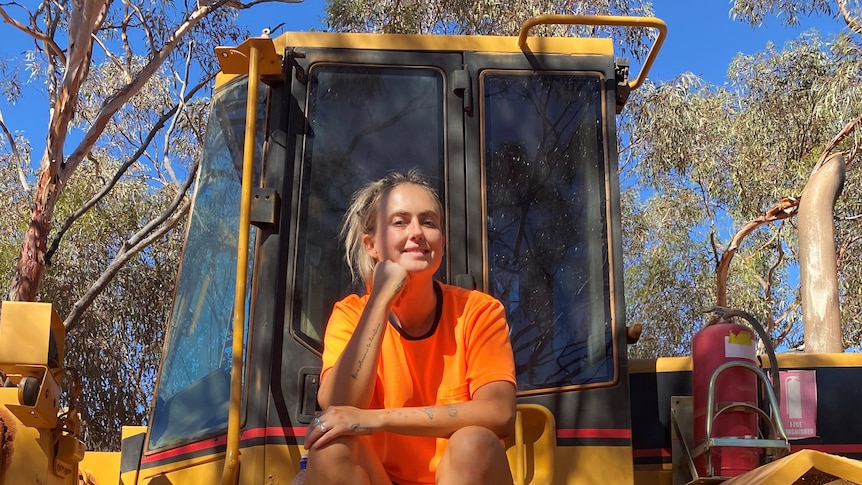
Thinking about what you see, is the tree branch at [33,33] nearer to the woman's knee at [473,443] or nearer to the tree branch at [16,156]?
the tree branch at [16,156]

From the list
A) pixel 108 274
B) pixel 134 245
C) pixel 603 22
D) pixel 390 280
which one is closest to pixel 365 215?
pixel 390 280

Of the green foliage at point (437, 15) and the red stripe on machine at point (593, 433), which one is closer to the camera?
the red stripe on machine at point (593, 433)

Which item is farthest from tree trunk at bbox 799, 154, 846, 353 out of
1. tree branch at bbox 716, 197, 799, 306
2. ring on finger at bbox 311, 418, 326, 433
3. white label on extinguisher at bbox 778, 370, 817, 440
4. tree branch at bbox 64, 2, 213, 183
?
tree branch at bbox 64, 2, 213, 183

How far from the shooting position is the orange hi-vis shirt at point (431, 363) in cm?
289

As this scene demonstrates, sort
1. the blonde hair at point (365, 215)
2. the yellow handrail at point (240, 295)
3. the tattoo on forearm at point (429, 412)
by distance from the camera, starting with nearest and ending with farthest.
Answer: the tattoo on forearm at point (429, 412) → the yellow handrail at point (240, 295) → the blonde hair at point (365, 215)

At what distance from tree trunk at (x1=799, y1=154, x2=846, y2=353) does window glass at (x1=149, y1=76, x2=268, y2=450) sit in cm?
215

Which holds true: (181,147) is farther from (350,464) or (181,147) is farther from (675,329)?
(350,464)

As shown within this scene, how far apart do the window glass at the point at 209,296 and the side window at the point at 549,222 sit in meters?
0.83

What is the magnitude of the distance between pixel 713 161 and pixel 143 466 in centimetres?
1577

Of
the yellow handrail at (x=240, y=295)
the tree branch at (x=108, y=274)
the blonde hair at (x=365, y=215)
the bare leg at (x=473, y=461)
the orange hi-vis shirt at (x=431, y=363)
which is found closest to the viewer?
the bare leg at (x=473, y=461)

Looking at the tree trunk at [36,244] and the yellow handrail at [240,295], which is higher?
the tree trunk at [36,244]

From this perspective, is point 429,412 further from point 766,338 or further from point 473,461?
point 766,338

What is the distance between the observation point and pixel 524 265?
351cm

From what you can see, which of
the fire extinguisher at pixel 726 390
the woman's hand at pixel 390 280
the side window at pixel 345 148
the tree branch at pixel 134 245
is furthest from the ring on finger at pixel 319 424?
the tree branch at pixel 134 245
